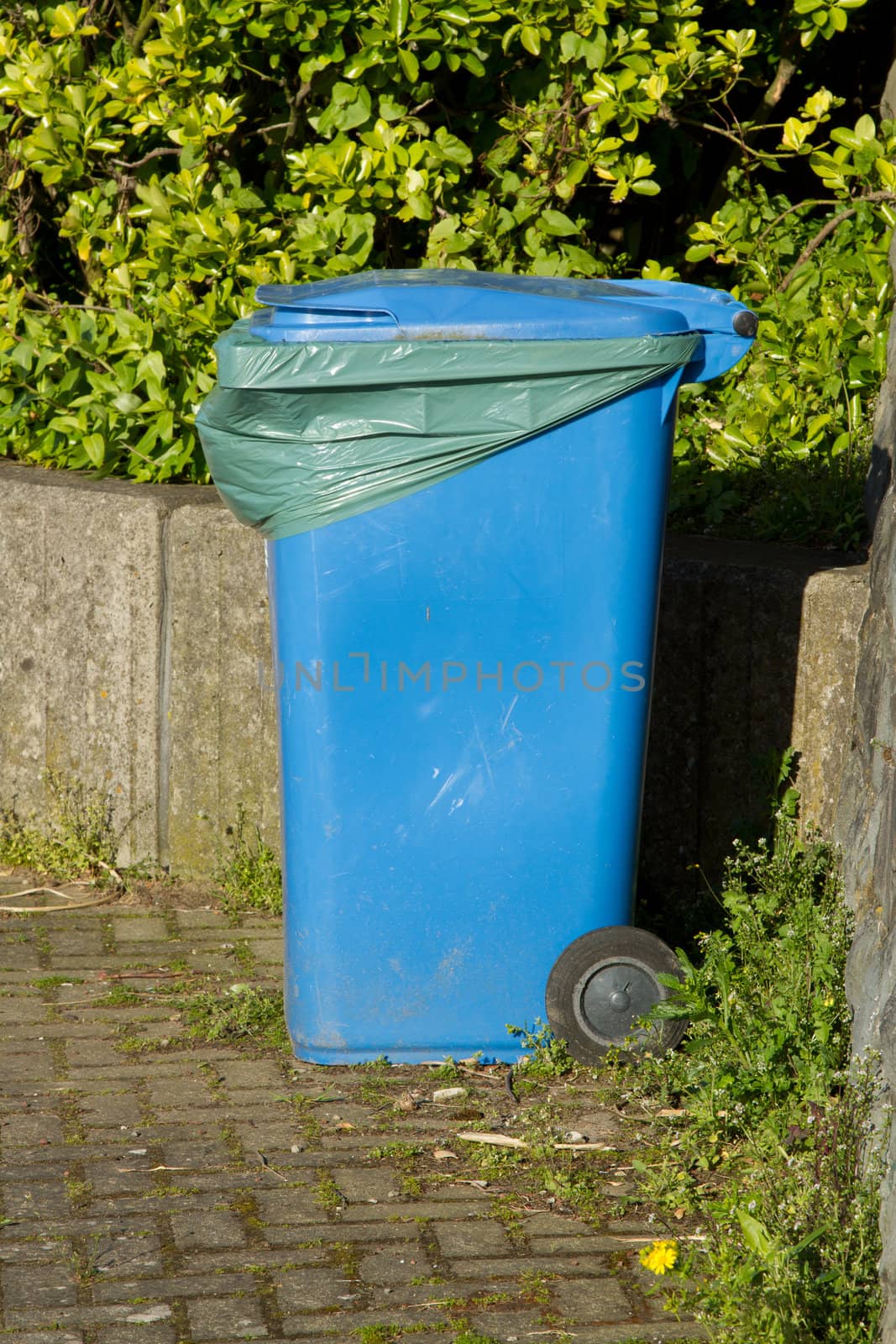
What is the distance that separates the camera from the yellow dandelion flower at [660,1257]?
247 centimetres

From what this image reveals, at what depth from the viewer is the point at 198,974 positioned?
13.4 ft

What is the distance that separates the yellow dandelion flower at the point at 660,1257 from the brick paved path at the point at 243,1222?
0.10 metres

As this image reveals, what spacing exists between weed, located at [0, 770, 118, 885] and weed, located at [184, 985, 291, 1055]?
0.94m

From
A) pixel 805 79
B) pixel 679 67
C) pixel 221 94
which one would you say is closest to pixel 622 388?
pixel 679 67

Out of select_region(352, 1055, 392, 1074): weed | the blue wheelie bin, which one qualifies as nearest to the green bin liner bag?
the blue wheelie bin

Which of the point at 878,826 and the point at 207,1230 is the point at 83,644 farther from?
the point at 878,826

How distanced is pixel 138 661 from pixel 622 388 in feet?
6.56

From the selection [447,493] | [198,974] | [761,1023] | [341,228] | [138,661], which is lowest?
[198,974]

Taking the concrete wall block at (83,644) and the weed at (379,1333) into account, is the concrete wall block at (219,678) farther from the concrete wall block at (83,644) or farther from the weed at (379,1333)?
the weed at (379,1333)

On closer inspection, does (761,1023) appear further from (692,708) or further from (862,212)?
(862,212)

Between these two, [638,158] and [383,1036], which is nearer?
[383,1036]

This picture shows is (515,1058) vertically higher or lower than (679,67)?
lower

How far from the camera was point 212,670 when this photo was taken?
4.55m

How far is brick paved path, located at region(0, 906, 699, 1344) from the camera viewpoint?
252cm
